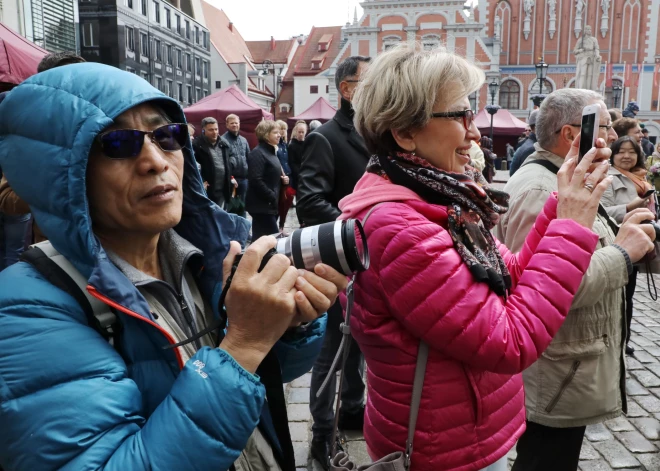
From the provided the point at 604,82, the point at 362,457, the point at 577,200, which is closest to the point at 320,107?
the point at 362,457

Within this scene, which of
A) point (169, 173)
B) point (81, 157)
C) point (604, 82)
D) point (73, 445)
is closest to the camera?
point (73, 445)

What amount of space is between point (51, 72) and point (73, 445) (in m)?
0.74

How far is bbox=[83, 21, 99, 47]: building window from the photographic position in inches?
1489

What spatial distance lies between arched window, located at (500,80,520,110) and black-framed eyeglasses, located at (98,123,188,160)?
2101 inches

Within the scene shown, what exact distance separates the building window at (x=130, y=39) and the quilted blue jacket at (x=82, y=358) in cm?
4208

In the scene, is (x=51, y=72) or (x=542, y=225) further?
(x=542, y=225)

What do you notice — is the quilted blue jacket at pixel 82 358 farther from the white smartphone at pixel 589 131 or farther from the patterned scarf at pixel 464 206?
the white smartphone at pixel 589 131

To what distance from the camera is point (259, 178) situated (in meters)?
7.85

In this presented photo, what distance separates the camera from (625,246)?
6.86 feet

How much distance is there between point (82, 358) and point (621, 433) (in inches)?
149

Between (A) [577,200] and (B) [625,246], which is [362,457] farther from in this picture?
(A) [577,200]

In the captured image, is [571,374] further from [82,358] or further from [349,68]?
[349,68]

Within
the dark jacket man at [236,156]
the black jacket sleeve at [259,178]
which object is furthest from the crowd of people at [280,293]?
the dark jacket man at [236,156]

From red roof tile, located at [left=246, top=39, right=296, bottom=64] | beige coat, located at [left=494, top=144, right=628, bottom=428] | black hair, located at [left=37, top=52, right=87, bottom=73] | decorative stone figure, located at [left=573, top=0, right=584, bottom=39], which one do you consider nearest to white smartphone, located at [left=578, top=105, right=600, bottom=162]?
beige coat, located at [left=494, top=144, right=628, bottom=428]
